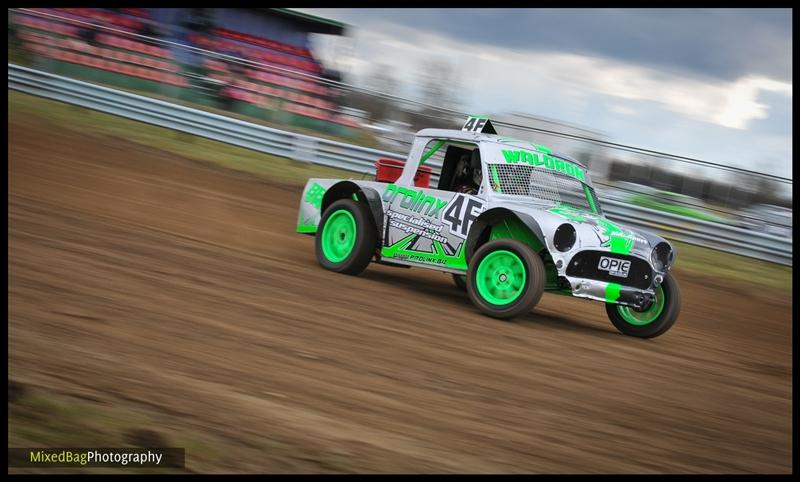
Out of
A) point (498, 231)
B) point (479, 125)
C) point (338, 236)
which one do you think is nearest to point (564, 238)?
point (498, 231)

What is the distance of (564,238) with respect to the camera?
24.9ft

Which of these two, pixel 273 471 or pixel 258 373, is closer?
pixel 273 471

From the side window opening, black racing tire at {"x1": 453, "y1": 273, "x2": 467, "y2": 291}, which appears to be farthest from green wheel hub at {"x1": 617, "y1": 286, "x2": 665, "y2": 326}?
black racing tire at {"x1": 453, "y1": 273, "x2": 467, "y2": 291}

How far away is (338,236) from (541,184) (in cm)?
225

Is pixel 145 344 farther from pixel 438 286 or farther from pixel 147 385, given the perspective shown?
pixel 438 286

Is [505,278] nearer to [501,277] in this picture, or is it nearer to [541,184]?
[501,277]

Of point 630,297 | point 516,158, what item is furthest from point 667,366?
point 516,158

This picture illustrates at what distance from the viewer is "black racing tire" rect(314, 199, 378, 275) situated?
907cm

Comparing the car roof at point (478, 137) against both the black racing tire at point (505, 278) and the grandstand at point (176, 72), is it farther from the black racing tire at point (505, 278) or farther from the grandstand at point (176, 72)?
the grandstand at point (176, 72)

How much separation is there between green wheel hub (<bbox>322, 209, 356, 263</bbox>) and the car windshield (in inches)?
66.4

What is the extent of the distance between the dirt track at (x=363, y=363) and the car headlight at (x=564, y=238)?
29.4 inches

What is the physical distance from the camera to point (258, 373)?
203 inches

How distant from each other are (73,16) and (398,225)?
21.0 metres

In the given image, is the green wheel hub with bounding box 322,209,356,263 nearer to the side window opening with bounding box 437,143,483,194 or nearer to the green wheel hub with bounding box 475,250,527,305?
the side window opening with bounding box 437,143,483,194
